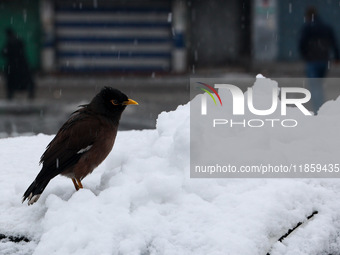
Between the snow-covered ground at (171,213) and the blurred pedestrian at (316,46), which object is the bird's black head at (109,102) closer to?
the snow-covered ground at (171,213)

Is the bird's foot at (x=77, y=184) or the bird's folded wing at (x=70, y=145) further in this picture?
the bird's foot at (x=77, y=184)

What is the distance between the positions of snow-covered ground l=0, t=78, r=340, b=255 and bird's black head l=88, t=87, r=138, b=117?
299 mm

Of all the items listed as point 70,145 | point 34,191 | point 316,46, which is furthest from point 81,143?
point 316,46

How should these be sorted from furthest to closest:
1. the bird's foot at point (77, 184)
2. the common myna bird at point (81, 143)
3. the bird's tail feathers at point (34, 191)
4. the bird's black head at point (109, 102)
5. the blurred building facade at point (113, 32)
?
the blurred building facade at point (113, 32)
the bird's black head at point (109, 102)
the bird's foot at point (77, 184)
the common myna bird at point (81, 143)
the bird's tail feathers at point (34, 191)

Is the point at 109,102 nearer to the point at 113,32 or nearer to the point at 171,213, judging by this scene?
the point at 171,213

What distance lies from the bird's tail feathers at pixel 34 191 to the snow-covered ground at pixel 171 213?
5cm

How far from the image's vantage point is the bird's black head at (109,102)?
3.33m

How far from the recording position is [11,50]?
15.8 metres

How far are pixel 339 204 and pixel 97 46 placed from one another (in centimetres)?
1960

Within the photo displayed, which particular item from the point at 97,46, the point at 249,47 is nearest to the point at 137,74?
the point at 97,46

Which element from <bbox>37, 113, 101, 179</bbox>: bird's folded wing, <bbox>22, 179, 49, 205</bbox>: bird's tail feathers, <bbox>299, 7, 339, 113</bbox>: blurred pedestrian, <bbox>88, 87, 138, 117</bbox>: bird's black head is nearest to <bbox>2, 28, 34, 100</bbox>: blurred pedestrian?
<bbox>299, 7, 339, 113</bbox>: blurred pedestrian

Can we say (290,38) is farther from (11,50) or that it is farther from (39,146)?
(39,146)

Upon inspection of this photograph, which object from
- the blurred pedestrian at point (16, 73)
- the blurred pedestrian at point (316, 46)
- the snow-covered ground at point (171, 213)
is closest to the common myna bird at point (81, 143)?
the snow-covered ground at point (171, 213)

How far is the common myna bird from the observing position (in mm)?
3020
